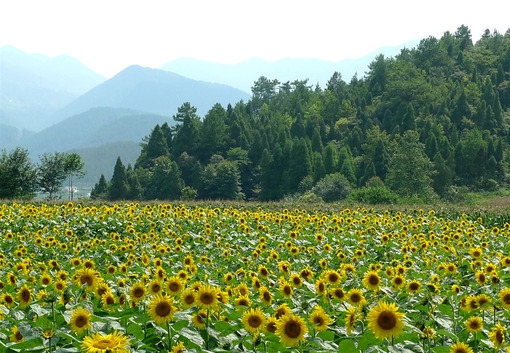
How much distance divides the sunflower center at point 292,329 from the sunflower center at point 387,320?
446 mm

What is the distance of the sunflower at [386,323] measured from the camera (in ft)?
11.2

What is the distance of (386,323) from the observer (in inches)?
135

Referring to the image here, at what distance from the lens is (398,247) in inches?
421

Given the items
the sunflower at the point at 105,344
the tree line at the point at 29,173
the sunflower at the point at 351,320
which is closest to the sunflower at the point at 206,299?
the sunflower at the point at 351,320

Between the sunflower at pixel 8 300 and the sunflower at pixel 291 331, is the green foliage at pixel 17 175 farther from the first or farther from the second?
the sunflower at pixel 291 331

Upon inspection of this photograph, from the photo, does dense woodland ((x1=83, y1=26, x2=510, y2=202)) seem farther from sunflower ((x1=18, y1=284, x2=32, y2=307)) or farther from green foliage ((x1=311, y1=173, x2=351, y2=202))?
sunflower ((x1=18, y1=284, x2=32, y2=307))

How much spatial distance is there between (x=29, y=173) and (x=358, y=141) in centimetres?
5321

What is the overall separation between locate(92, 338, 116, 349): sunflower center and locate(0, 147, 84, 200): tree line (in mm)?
42871

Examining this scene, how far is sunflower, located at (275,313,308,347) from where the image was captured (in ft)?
11.5

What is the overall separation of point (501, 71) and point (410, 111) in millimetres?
26809

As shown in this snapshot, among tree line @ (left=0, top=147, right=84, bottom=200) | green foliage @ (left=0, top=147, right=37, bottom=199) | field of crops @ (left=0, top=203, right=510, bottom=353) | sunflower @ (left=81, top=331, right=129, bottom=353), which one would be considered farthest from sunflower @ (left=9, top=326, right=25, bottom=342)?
green foliage @ (left=0, top=147, right=37, bottom=199)

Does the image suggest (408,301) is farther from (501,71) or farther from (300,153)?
(501,71)

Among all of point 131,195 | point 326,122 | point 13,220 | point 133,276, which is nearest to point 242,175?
point 131,195

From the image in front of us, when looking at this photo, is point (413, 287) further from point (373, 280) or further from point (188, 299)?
point (188, 299)
